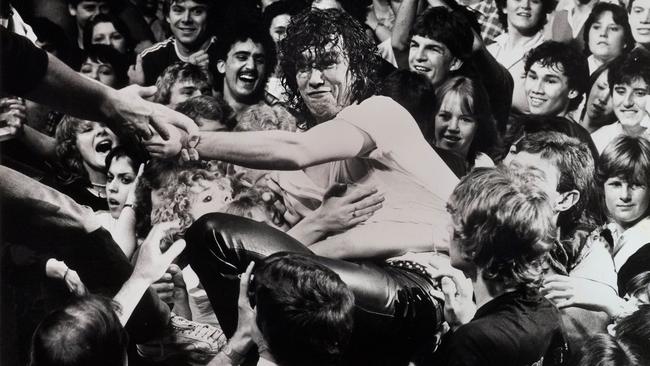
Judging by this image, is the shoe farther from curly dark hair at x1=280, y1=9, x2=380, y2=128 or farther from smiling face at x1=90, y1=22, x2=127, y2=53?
smiling face at x1=90, y1=22, x2=127, y2=53

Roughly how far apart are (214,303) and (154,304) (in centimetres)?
24

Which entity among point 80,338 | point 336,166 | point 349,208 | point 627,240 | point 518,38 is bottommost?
point 80,338

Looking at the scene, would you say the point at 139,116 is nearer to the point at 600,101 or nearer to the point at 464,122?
the point at 464,122

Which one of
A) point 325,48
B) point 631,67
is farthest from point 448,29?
point 631,67

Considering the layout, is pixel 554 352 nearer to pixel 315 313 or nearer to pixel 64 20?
pixel 315 313

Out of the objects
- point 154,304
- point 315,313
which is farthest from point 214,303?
point 315,313

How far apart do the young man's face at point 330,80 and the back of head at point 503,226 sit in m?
0.58

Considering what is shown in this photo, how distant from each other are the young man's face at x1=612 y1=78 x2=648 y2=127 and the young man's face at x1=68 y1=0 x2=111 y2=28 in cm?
207

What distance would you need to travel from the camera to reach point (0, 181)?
3.58 m

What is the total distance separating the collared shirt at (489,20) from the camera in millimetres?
3670

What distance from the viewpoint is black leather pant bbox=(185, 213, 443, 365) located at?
3.41 meters

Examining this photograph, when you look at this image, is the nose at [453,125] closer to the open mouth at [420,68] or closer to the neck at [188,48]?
the open mouth at [420,68]

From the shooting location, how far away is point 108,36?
12.3 ft

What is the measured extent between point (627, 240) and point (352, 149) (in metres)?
1.15
